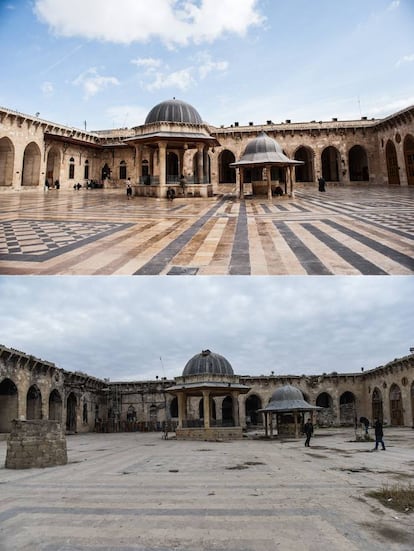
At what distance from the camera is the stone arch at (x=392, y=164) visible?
31.3m

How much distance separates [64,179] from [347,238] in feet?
101

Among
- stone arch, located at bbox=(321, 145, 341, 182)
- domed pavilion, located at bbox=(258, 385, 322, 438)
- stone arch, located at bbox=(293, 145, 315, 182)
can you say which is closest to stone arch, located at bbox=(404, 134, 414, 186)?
stone arch, located at bbox=(293, 145, 315, 182)

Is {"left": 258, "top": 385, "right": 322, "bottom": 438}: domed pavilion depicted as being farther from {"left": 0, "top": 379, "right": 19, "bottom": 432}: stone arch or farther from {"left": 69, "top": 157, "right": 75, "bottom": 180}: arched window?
{"left": 69, "top": 157, "right": 75, "bottom": 180}: arched window

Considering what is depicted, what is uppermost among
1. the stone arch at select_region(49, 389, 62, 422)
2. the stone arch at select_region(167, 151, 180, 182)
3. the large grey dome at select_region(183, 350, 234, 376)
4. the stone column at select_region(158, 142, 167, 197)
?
the stone arch at select_region(167, 151, 180, 182)

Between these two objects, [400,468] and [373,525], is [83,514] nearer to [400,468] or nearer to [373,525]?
[373,525]

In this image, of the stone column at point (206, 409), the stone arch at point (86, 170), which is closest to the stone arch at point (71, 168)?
the stone arch at point (86, 170)

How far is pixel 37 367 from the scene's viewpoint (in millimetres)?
23656

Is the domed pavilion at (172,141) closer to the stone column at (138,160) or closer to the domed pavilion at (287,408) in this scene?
the stone column at (138,160)

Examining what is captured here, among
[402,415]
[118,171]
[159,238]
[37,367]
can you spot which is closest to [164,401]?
[37,367]

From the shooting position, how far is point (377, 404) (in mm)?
30922

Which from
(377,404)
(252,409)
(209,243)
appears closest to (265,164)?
(209,243)

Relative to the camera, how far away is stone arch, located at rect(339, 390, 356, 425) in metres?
33.5

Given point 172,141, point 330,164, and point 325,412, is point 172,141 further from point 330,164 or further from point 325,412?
point 325,412

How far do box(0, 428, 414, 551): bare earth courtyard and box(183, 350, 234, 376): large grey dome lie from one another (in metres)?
11.1
